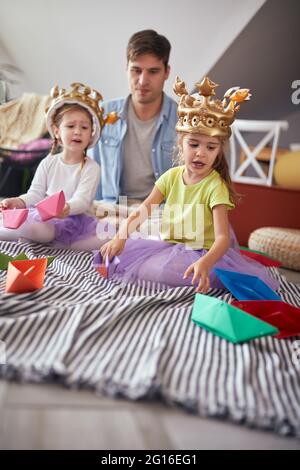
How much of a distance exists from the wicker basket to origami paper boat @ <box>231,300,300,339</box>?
980mm

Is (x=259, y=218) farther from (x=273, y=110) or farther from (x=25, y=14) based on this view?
(x=25, y=14)

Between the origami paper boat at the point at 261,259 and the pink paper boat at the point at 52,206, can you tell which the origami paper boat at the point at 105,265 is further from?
the origami paper boat at the point at 261,259

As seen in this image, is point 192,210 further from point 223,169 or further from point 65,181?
point 65,181

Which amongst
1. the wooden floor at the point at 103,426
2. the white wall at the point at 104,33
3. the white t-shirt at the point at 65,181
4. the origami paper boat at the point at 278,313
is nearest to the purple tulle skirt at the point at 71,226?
the white t-shirt at the point at 65,181

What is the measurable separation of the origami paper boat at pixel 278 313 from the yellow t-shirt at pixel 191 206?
1.25 feet

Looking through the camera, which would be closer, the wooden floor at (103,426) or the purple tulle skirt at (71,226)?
the wooden floor at (103,426)

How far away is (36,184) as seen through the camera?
6.95 ft

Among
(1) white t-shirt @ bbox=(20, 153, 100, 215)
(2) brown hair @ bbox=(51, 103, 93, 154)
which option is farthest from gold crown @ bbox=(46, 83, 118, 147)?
(1) white t-shirt @ bbox=(20, 153, 100, 215)

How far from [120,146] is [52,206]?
78 centimetres

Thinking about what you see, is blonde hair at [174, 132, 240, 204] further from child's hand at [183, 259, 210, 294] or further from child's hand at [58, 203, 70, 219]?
child's hand at [58, 203, 70, 219]

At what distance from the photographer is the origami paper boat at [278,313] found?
1.30 meters

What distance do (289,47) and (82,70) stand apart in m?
1.38
